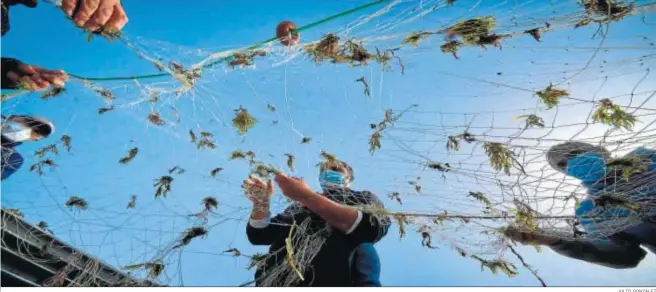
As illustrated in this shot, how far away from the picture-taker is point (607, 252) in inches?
154

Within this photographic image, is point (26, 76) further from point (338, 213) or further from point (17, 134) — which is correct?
point (338, 213)

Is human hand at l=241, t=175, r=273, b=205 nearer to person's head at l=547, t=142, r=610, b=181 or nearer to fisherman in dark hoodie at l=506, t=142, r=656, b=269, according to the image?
fisherman in dark hoodie at l=506, t=142, r=656, b=269

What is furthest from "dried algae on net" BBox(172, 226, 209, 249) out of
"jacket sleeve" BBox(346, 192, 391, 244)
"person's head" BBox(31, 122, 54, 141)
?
Answer: "person's head" BBox(31, 122, 54, 141)

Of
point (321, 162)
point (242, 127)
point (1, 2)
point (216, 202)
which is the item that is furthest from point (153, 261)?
point (1, 2)

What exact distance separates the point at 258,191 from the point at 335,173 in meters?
0.94

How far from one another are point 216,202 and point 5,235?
2.16 meters

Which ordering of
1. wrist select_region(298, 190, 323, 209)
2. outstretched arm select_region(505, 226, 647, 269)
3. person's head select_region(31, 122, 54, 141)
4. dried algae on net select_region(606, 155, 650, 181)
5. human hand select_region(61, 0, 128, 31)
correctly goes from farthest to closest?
outstretched arm select_region(505, 226, 647, 269), person's head select_region(31, 122, 54, 141), wrist select_region(298, 190, 323, 209), dried algae on net select_region(606, 155, 650, 181), human hand select_region(61, 0, 128, 31)

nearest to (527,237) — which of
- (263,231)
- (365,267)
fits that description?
(365,267)

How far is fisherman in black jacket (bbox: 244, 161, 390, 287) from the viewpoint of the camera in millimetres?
3102

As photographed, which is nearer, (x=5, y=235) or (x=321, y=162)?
(x=5, y=235)

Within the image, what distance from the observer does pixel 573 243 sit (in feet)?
12.9

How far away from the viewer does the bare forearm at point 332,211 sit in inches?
121

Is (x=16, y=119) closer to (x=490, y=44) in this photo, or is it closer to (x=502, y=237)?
(x=490, y=44)

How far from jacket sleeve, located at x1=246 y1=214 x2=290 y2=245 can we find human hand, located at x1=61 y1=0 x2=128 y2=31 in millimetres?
2044
